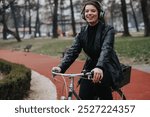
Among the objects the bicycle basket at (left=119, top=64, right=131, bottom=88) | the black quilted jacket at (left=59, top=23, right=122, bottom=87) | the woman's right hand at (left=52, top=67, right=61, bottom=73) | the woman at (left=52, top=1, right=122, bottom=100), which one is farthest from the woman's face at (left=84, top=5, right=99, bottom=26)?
the bicycle basket at (left=119, top=64, right=131, bottom=88)

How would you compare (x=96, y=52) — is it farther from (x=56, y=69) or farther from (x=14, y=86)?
(x=14, y=86)

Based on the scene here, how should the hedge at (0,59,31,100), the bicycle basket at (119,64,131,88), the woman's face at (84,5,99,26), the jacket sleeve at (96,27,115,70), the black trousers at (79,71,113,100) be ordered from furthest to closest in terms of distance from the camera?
1. the hedge at (0,59,31,100)
2. the bicycle basket at (119,64,131,88)
3. the black trousers at (79,71,113,100)
4. the woman's face at (84,5,99,26)
5. the jacket sleeve at (96,27,115,70)

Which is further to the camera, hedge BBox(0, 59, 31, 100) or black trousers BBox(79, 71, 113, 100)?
hedge BBox(0, 59, 31, 100)

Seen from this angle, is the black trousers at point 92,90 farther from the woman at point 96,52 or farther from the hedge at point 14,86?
the hedge at point 14,86

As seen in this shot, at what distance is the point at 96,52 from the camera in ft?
13.6

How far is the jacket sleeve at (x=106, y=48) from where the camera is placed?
12.8 ft

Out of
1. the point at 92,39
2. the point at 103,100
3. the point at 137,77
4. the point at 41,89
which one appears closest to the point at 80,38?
the point at 92,39

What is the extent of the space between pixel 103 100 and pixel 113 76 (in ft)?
0.88

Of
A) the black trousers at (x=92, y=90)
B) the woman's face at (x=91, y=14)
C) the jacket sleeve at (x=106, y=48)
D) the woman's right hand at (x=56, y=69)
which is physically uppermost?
the woman's face at (x=91, y=14)

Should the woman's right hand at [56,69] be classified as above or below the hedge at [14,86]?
above

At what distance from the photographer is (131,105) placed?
13.3ft

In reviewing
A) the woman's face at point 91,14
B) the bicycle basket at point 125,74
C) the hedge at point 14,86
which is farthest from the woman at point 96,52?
the hedge at point 14,86

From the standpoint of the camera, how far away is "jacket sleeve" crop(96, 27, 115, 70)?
12.8ft

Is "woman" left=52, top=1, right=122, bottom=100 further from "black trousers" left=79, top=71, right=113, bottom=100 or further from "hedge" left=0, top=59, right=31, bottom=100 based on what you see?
"hedge" left=0, top=59, right=31, bottom=100
